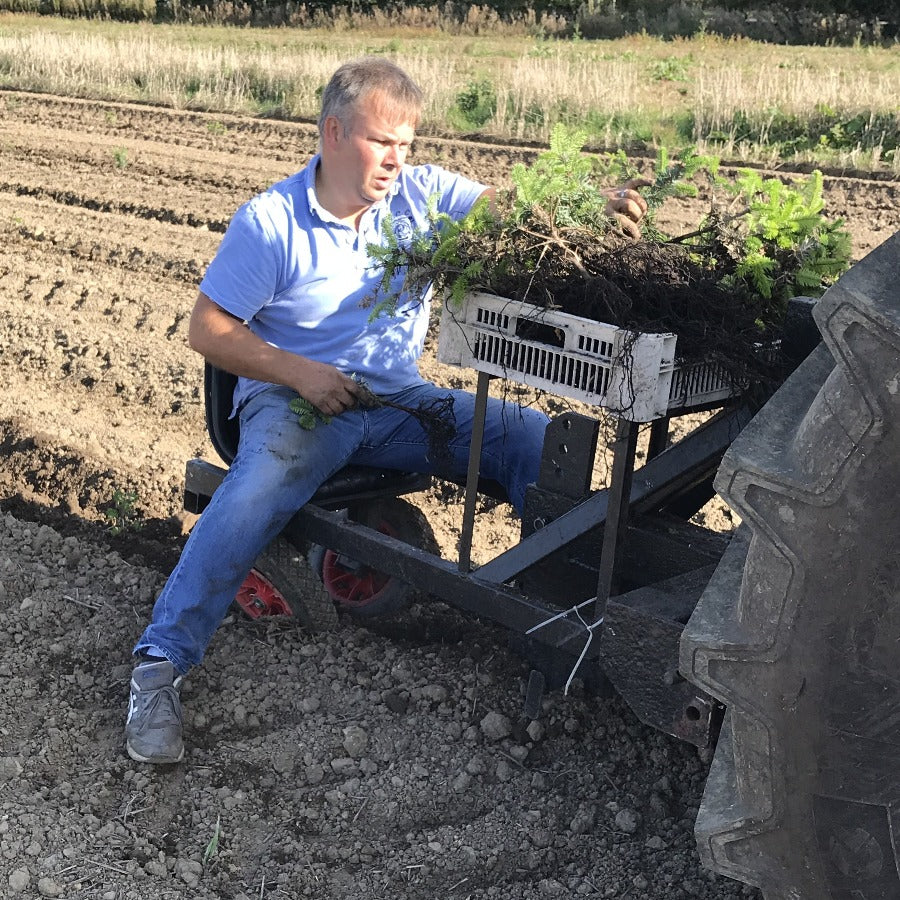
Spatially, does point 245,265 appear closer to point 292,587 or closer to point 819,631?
point 292,587

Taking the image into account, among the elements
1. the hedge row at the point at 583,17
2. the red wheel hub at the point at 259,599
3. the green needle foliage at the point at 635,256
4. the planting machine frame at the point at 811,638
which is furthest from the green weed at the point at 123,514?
the hedge row at the point at 583,17

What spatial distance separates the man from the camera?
11.6 feet

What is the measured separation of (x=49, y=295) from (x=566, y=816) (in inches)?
195

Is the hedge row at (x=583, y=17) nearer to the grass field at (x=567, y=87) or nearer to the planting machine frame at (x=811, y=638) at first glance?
the grass field at (x=567, y=87)

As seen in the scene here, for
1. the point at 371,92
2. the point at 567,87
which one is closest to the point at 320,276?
the point at 371,92

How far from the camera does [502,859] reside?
2961 millimetres

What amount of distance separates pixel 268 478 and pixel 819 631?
2.04 metres

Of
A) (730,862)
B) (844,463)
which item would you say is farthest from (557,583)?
(844,463)

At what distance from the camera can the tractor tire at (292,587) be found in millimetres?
3824

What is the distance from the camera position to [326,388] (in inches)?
144

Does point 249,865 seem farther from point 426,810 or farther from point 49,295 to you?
point 49,295

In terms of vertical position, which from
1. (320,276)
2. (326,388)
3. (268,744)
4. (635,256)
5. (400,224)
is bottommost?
(268,744)

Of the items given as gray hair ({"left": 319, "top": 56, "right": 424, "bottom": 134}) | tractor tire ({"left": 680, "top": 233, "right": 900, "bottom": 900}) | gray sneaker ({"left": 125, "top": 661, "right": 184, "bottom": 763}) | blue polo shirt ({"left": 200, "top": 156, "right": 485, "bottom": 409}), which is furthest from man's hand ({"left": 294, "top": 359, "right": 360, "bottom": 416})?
tractor tire ({"left": 680, "top": 233, "right": 900, "bottom": 900})

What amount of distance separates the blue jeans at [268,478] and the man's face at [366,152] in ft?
2.10
